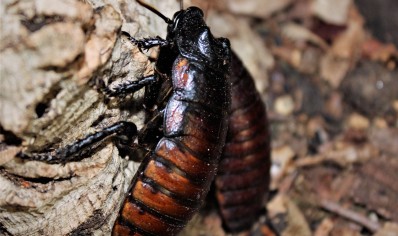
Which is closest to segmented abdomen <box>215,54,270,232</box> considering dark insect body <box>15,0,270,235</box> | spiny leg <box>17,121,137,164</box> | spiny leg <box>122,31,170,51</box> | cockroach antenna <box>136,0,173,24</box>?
dark insect body <box>15,0,270,235</box>

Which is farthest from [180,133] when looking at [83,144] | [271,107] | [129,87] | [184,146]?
[271,107]

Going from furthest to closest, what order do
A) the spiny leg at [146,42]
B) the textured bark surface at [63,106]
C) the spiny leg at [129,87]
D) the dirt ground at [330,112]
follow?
the dirt ground at [330,112], the spiny leg at [146,42], the spiny leg at [129,87], the textured bark surface at [63,106]

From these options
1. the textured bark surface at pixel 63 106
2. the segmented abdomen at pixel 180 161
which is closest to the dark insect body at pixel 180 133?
the segmented abdomen at pixel 180 161

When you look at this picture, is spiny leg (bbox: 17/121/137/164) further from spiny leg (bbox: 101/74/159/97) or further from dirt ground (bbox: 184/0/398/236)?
dirt ground (bbox: 184/0/398/236)

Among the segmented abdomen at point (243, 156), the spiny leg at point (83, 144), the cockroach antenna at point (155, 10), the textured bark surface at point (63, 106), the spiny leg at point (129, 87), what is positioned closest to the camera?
the textured bark surface at point (63, 106)

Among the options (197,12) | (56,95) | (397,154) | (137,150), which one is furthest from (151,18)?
(397,154)

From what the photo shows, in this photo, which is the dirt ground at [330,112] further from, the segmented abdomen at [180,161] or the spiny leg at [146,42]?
the spiny leg at [146,42]

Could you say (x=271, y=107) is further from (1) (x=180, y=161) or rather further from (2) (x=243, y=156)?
(1) (x=180, y=161)
